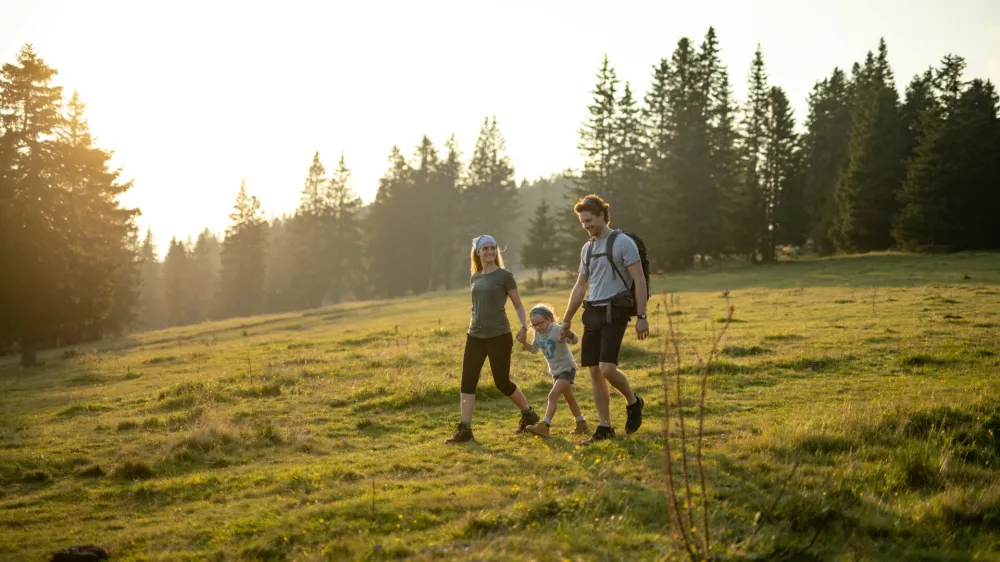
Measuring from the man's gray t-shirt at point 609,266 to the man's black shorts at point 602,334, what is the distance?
0.54 ft

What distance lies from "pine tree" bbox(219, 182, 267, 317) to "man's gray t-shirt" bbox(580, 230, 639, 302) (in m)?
70.8

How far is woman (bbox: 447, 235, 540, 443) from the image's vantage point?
26.2ft

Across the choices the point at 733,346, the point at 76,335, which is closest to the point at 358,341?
the point at 733,346

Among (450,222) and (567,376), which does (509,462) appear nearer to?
(567,376)

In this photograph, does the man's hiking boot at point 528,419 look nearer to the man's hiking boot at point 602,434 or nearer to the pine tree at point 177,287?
the man's hiking boot at point 602,434

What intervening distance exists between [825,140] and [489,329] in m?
62.9

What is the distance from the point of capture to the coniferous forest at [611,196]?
93.5 ft

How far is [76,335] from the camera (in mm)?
43719

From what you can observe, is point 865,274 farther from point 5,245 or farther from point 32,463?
point 5,245

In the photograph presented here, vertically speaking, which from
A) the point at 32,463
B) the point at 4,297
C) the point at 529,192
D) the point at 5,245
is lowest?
the point at 32,463

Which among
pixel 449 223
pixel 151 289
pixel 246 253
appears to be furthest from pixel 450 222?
pixel 151 289

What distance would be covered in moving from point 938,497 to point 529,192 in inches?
5186

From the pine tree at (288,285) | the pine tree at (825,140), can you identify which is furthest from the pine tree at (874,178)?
the pine tree at (288,285)

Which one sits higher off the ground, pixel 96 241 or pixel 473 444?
pixel 96 241
